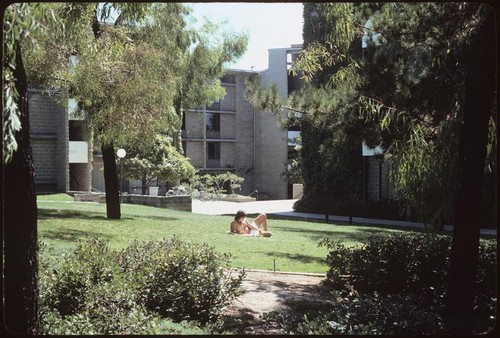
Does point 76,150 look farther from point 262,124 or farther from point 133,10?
point 133,10

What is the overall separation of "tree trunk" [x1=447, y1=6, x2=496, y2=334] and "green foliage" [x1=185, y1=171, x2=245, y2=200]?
4561mm

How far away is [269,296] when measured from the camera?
5613 millimetres

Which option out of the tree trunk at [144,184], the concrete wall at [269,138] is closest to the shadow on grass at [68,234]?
the concrete wall at [269,138]

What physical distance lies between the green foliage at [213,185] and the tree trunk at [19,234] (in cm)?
493

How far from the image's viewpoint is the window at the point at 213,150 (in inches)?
376

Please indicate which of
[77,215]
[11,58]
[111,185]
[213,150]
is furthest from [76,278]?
[111,185]

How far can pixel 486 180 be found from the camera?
5.61 m

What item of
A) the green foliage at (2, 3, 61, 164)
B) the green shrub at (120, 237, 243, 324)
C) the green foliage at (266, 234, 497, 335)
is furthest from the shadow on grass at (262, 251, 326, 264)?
the green foliage at (2, 3, 61, 164)

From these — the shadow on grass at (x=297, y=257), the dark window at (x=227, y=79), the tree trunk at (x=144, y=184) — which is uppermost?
the dark window at (x=227, y=79)

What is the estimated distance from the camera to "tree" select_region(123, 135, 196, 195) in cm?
1223

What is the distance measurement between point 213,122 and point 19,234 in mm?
8147

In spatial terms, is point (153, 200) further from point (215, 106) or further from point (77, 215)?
point (215, 106)

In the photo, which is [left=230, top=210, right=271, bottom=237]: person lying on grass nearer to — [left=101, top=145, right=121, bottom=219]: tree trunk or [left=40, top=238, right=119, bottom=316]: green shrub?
[left=101, top=145, right=121, bottom=219]: tree trunk

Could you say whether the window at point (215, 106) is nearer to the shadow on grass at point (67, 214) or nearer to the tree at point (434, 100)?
the shadow on grass at point (67, 214)
